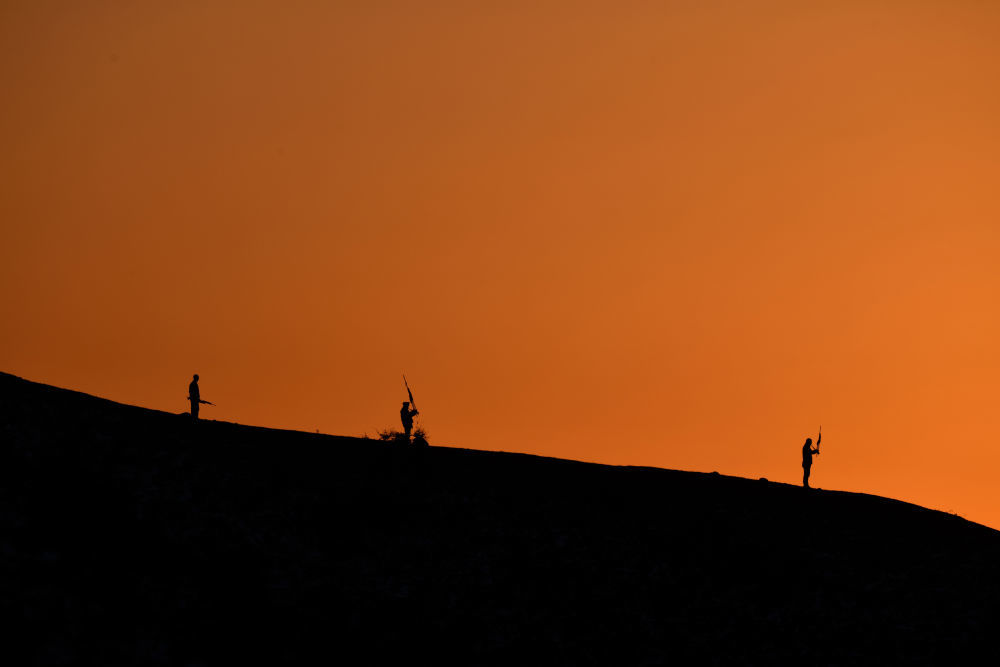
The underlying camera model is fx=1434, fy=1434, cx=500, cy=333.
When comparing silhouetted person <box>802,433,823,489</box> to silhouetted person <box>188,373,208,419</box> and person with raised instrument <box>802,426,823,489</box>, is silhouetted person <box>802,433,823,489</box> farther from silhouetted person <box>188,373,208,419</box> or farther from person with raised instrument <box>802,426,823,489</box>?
silhouetted person <box>188,373,208,419</box>

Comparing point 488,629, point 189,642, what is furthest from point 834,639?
point 189,642

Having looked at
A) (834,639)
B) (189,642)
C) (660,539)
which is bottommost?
(189,642)

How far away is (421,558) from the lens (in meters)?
47.2

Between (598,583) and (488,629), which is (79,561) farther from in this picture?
(598,583)

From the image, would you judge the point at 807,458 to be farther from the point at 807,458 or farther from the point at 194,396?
the point at 194,396

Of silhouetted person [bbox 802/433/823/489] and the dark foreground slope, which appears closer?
the dark foreground slope

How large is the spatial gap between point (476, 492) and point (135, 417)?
1259 cm

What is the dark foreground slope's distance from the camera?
41250 mm

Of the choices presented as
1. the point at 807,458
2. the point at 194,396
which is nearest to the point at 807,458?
the point at 807,458

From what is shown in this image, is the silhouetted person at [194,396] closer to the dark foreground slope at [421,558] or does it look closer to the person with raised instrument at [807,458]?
the dark foreground slope at [421,558]

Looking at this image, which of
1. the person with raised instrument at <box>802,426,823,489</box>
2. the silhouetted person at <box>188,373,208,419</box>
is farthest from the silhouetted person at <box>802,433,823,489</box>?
the silhouetted person at <box>188,373,208,419</box>

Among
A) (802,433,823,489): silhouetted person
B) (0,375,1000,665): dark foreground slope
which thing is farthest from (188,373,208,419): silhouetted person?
(802,433,823,489): silhouetted person

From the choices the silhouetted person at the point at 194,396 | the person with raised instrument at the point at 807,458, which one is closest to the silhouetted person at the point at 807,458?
the person with raised instrument at the point at 807,458

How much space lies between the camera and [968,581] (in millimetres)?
50281
